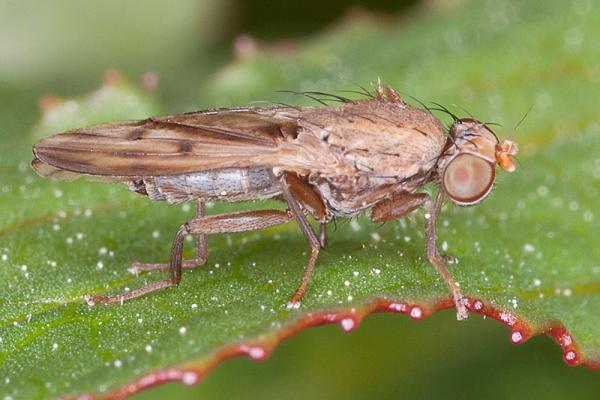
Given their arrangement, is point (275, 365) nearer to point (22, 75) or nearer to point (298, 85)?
point (298, 85)

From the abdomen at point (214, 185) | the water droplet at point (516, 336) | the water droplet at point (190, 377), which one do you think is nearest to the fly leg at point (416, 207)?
the water droplet at point (516, 336)

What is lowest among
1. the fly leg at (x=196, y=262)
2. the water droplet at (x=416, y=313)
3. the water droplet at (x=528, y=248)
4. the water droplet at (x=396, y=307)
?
the water droplet at (x=416, y=313)

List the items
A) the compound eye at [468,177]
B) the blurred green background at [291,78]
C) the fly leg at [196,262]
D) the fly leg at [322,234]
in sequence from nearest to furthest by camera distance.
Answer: the compound eye at [468,177], the fly leg at [196,262], the fly leg at [322,234], the blurred green background at [291,78]

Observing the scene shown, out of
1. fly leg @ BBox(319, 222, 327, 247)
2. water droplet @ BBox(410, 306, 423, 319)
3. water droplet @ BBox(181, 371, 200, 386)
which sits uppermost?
fly leg @ BBox(319, 222, 327, 247)

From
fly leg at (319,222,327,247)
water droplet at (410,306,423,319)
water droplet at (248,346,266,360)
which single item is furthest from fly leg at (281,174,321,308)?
water droplet at (248,346,266,360)

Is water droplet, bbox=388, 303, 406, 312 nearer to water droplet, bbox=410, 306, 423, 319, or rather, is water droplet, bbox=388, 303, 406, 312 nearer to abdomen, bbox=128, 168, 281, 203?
water droplet, bbox=410, 306, 423, 319

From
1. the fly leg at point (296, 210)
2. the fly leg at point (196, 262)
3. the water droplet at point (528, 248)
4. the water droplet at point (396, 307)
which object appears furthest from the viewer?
the water droplet at point (528, 248)

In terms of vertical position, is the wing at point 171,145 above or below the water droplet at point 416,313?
above

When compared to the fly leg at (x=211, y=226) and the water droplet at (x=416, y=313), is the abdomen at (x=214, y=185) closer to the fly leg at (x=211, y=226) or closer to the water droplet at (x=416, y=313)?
the fly leg at (x=211, y=226)
